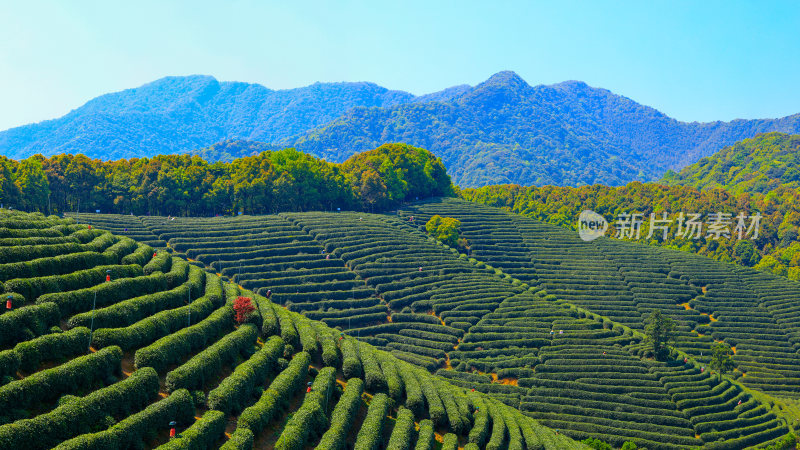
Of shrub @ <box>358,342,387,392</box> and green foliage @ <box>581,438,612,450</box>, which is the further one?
green foliage @ <box>581,438,612,450</box>

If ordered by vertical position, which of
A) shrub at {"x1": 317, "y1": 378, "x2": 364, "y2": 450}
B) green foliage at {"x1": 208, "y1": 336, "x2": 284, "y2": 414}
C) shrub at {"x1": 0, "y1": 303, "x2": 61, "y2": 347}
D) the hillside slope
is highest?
the hillside slope

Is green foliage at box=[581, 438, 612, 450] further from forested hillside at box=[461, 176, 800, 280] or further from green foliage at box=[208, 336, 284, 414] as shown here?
forested hillside at box=[461, 176, 800, 280]

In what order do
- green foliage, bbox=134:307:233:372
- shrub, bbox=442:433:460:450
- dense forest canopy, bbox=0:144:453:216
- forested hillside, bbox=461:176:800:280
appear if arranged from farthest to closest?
forested hillside, bbox=461:176:800:280, dense forest canopy, bbox=0:144:453:216, shrub, bbox=442:433:460:450, green foliage, bbox=134:307:233:372

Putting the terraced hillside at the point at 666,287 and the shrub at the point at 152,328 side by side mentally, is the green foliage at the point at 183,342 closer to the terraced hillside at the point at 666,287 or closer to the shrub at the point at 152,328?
the shrub at the point at 152,328

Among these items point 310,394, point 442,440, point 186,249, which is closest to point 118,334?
point 310,394

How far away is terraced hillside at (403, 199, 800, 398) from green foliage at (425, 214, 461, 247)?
119 inches

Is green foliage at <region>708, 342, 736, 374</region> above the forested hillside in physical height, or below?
below

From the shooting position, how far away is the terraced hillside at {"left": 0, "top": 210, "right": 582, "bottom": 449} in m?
19.2

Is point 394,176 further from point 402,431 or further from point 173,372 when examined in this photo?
point 173,372

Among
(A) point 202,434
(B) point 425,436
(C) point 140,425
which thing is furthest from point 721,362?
(C) point 140,425

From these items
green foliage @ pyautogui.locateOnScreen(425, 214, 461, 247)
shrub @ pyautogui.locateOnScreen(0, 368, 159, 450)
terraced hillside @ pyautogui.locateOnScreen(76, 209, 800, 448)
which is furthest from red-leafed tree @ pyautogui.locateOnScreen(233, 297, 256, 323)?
green foliage @ pyautogui.locateOnScreen(425, 214, 461, 247)

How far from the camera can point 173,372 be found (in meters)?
22.7

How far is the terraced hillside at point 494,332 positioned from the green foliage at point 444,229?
925 centimetres

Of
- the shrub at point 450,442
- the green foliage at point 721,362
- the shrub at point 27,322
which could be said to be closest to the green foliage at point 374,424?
the shrub at point 450,442
